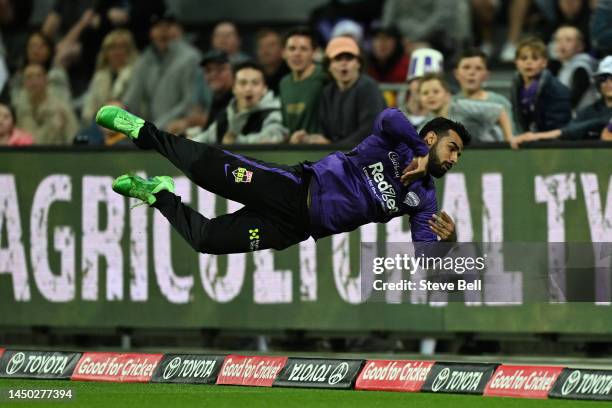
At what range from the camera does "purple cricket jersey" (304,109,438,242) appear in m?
12.3

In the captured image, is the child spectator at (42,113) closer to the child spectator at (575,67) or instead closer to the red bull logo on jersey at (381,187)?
the child spectator at (575,67)

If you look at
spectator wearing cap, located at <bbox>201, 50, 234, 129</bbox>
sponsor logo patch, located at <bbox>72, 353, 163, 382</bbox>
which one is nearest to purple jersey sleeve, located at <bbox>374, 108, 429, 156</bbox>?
sponsor logo patch, located at <bbox>72, 353, 163, 382</bbox>

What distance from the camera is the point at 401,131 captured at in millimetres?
11977

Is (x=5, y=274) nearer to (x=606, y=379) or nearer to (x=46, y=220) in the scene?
(x=46, y=220)

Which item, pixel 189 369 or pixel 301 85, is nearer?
pixel 189 369

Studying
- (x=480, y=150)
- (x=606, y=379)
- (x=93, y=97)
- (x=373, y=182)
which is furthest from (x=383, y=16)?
(x=606, y=379)

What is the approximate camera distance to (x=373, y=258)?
1509 cm

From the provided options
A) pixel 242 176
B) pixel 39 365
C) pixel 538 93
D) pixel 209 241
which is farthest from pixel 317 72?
pixel 39 365

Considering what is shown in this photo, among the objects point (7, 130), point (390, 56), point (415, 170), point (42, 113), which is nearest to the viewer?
point (415, 170)

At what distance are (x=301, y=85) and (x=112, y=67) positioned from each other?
4.22m

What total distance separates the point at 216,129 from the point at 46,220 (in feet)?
6.72

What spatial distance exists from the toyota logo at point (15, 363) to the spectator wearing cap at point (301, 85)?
167 inches

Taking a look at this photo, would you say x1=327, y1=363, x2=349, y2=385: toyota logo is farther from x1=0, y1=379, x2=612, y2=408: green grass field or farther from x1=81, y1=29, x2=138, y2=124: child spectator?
x1=81, y1=29, x2=138, y2=124: child spectator

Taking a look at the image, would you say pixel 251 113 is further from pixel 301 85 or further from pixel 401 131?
pixel 401 131
